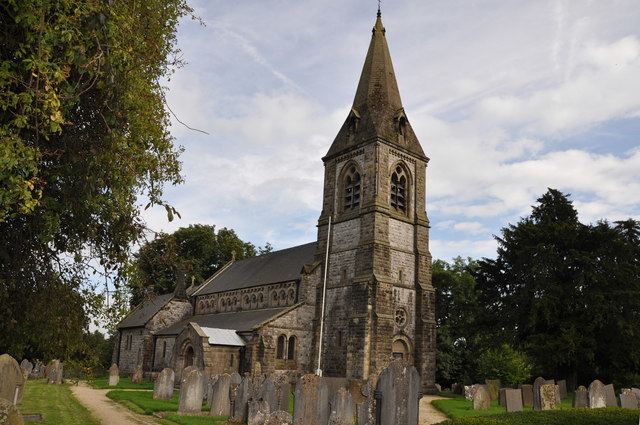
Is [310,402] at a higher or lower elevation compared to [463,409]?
higher

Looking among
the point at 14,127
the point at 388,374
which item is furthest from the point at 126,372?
the point at 14,127

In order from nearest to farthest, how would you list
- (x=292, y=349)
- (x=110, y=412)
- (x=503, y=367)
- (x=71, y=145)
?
(x=71, y=145), (x=110, y=412), (x=292, y=349), (x=503, y=367)

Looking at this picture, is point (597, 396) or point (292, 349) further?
point (292, 349)

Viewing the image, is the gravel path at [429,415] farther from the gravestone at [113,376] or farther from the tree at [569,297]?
the gravestone at [113,376]

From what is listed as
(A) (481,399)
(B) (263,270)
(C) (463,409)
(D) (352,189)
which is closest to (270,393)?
(C) (463,409)

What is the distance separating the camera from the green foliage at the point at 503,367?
37812 millimetres

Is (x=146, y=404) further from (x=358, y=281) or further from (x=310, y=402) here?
(x=358, y=281)

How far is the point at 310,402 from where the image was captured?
13.4 metres

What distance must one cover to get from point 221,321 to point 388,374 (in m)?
27.0

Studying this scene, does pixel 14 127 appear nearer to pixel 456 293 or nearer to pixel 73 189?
pixel 73 189

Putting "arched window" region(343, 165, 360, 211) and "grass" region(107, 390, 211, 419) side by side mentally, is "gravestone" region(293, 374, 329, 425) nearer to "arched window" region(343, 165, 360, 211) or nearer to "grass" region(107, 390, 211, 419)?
"grass" region(107, 390, 211, 419)

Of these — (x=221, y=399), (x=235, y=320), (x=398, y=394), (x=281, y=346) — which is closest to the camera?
(x=398, y=394)

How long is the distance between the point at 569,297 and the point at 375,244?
10.5 meters

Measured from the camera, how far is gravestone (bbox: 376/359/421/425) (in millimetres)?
9656
